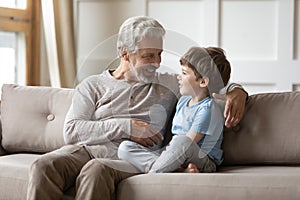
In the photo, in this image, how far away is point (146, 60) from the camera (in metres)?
2.31

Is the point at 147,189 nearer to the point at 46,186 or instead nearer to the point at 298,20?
the point at 46,186

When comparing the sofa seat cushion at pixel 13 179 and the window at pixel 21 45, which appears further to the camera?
the window at pixel 21 45

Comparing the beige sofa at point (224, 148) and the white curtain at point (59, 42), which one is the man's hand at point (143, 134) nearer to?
the beige sofa at point (224, 148)

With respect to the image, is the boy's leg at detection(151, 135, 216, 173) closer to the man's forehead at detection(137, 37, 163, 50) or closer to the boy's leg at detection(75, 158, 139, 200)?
the boy's leg at detection(75, 158, 139, 200)

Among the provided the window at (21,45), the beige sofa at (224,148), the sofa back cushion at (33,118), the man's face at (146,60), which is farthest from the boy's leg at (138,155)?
the window at (21,45)

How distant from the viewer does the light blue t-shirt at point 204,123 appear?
7.41 feet

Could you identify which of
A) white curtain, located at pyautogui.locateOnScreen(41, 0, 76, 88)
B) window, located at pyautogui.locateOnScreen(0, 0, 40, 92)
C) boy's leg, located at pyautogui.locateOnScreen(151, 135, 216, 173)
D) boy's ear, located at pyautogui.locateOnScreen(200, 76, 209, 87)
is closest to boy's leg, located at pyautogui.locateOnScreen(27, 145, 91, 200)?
boy's leg, located at pyautogui.locateOnScreen(151, 135, 216, 173)

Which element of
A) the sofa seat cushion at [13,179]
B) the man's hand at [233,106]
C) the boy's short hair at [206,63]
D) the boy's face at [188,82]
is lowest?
the sofa seat cushion at [13,179]

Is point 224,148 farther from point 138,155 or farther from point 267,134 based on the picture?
point 138,155

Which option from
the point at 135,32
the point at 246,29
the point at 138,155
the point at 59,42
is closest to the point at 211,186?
the point at 138,155

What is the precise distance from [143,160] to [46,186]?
1.24ft

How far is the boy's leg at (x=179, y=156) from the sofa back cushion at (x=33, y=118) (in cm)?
65

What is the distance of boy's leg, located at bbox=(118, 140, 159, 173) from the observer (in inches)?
89.7

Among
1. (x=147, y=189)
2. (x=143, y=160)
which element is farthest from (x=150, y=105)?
(x=147, y=189)
